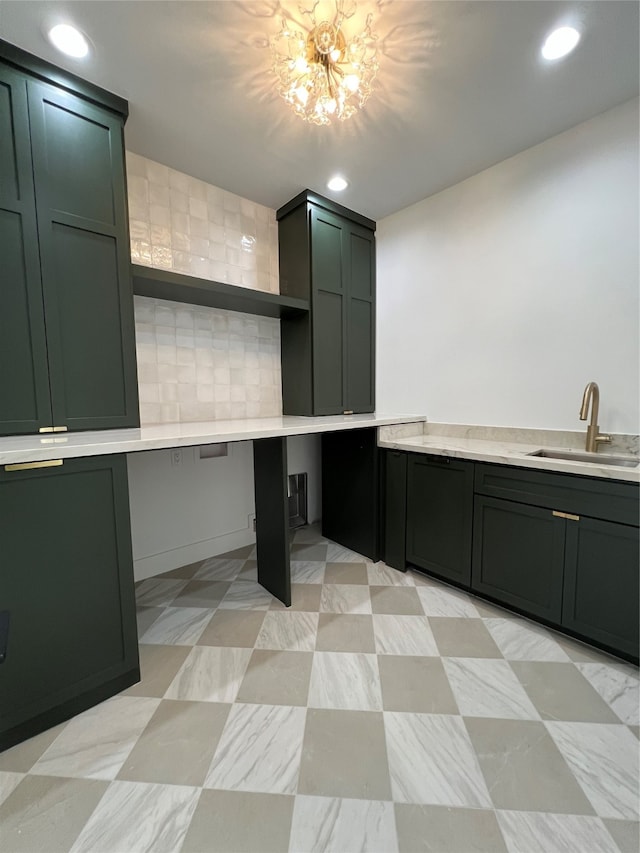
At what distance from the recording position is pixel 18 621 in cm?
110

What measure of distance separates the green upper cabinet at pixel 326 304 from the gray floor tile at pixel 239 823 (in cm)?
191

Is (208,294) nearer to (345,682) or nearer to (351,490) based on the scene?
(351,490)

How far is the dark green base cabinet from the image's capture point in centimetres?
110

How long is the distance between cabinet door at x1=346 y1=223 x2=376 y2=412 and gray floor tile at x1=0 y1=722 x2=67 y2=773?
2275 millimetres

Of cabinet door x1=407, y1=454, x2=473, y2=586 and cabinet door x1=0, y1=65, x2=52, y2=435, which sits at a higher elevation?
cabinet door x1=0, y1=65, x2=52, y2=435

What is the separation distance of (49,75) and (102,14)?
0.38 m

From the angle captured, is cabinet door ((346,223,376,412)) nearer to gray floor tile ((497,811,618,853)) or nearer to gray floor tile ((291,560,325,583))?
gray floor tile ((291,560,325,583))

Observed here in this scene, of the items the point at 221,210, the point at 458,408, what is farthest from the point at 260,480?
the point at 221,210

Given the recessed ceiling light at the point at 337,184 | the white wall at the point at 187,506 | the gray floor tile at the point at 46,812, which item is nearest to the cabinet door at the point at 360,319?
the recessed ceiling light at the point at 337,184

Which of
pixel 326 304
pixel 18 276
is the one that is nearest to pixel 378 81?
pixel 326 304

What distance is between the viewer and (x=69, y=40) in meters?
1.29

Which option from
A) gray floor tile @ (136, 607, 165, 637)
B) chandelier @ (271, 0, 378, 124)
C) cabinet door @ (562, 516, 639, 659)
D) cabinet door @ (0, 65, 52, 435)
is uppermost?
chandelier @ (271, 0, 378, 124)

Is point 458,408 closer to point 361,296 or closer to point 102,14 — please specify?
point 361,296

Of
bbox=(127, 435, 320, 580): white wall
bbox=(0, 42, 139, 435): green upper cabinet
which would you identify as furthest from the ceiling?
bbox=(127, 435, 320, 580): white wall
